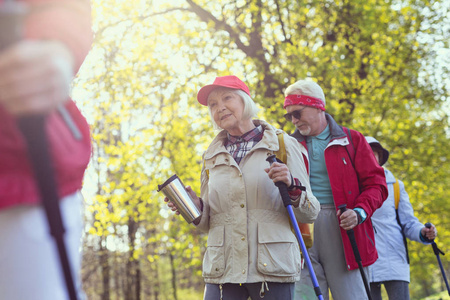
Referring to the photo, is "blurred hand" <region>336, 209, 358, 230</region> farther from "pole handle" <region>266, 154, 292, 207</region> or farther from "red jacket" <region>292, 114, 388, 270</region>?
"pole handle" <region>266, 154, 292, 207</region>

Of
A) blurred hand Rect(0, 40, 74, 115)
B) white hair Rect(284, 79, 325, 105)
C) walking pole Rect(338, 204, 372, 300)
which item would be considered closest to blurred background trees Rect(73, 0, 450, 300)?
white hair Rect(284, 79, 325, 105)

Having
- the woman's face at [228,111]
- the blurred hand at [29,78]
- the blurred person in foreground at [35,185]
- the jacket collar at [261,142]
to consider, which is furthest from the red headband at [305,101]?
the blurred hand at [29,78]

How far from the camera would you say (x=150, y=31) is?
11773 mm

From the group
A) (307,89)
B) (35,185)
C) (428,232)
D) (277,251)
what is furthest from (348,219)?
(35,185)

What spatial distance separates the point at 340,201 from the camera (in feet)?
13.9

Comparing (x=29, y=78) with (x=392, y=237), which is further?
(x=392, y=237)

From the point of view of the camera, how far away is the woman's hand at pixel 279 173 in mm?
3187

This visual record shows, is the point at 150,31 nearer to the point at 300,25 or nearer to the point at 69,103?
the point at 300,25

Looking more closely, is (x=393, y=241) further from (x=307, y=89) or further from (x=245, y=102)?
(x=245, y=102)

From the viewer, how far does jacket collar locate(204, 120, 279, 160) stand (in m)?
3.50

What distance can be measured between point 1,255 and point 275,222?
234cm

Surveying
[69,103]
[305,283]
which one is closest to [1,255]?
[69,103]

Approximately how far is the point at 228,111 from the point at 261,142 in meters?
0.36

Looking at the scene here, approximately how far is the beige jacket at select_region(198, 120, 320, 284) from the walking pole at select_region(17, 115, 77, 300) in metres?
2.34
